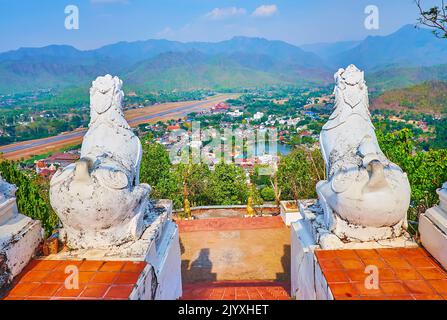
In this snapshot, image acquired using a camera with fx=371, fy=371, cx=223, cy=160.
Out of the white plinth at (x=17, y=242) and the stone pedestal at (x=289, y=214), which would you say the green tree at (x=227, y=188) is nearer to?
the stone pedestal at (x=289, y=214)

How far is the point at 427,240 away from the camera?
3537mm

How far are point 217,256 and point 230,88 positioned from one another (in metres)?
118

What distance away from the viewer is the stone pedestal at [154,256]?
338 centimetres

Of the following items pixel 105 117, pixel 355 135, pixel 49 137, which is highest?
pixel 105 117

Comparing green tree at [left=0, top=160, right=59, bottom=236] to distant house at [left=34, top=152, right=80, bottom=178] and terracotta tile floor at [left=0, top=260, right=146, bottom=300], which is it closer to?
terracotta tile floor at [left=0, top=260, right=146, bottom=300]

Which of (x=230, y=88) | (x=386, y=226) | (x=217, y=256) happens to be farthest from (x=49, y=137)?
(x=230, y=88)

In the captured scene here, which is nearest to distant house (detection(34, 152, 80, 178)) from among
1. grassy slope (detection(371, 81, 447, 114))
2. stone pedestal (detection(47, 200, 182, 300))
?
stone pedestal (detection(47, 200, 182, 300))

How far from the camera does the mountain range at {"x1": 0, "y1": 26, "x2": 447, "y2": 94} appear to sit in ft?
213

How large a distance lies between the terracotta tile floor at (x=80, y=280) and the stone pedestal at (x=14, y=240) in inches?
3.5

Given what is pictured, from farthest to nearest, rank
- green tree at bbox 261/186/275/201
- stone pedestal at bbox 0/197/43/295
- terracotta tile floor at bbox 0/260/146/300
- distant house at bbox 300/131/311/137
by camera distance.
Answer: distant house at bbox 300/131/311/137 → green tree at bbox 261/186/275/201 → stone pedestal at bbox 0/197/43/295 → terracotta tile floor at bbox 0/260/146/300

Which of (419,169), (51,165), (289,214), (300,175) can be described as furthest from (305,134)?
(419,169)

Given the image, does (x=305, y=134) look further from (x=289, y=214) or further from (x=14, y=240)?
(x=14, y=240)

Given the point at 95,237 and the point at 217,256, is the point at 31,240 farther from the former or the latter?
the point at 217,256

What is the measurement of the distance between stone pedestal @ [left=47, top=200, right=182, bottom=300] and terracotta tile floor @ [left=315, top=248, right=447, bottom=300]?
1564 mm
